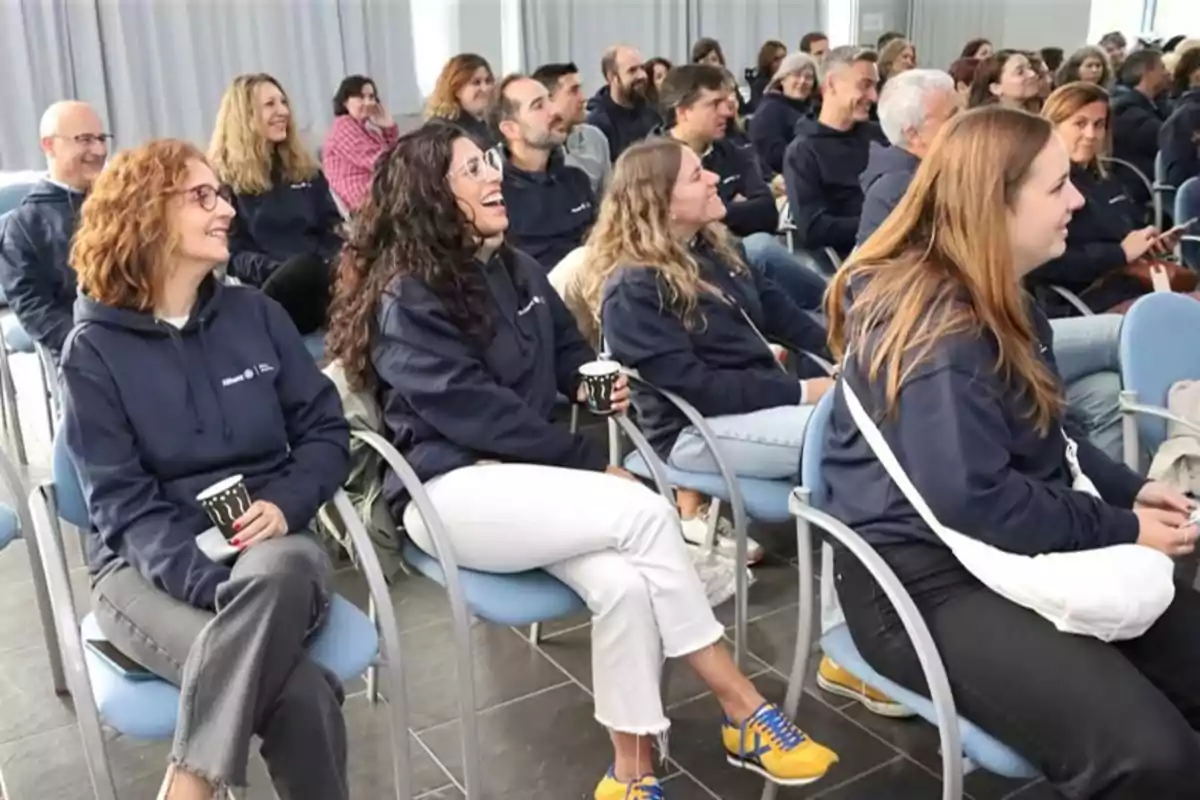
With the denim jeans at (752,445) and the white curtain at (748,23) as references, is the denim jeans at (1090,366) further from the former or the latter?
the white curtain at (748,23)

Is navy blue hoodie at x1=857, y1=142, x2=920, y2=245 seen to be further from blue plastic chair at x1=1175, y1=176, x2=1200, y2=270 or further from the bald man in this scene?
the bald man

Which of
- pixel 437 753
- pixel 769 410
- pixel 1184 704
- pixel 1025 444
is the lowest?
pixel 437 753

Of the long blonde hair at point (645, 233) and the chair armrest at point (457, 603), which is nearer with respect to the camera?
the chair armrest at point (457, 603)

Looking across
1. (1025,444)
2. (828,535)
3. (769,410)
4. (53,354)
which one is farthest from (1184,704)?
(53,354)

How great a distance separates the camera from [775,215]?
425 centimetres

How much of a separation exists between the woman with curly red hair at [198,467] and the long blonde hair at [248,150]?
6.31 ft

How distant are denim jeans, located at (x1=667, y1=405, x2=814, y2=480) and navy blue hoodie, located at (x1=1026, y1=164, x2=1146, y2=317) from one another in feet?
3.95

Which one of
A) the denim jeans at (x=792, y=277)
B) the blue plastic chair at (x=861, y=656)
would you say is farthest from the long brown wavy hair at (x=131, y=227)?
the denim jeans at (x=792, y=277)

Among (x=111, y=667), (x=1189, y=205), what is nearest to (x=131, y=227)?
(x=111, y=667)

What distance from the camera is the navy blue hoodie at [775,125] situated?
5832mm

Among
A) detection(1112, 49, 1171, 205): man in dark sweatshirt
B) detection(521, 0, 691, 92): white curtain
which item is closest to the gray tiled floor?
detection(1112, 49, 1171, 205): man in dark sweatshirt

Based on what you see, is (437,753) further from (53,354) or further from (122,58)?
(122,58)

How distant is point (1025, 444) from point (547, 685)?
1.19 m

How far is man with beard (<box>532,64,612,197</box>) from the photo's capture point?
480cm
